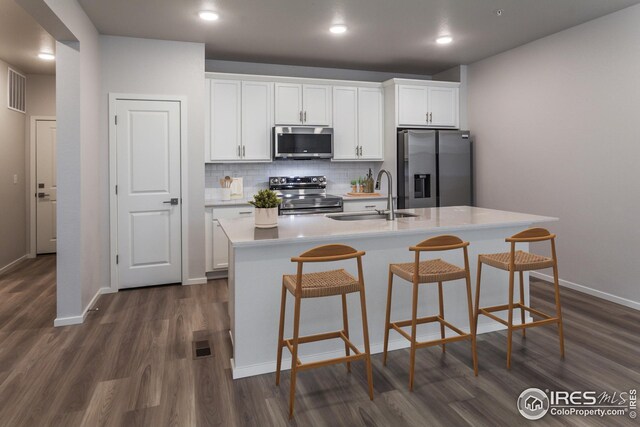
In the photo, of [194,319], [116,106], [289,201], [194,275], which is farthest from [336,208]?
[116,106]

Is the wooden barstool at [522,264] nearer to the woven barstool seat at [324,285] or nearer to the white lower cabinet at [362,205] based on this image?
the woven barstool seat at [324,285]

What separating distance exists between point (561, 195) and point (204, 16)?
13.0 feet

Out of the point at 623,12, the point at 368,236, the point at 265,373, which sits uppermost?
the point at 623,12

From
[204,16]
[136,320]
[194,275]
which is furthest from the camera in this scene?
[194,275]

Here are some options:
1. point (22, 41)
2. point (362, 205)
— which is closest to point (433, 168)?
point (362, 205)

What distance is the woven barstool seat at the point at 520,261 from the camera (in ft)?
8.95

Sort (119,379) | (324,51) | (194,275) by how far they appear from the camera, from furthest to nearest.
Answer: (324,51) < (194,275) < (119,379)

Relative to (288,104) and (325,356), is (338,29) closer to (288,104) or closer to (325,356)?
(288,104)

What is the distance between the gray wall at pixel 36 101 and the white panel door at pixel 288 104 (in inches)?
141

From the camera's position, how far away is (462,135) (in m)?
5.49

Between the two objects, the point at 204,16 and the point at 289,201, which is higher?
the point at 204,16

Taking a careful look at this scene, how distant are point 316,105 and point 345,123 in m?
0.45

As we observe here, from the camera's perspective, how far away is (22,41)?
4645mm

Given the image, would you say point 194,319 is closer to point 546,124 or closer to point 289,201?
point 289,201
